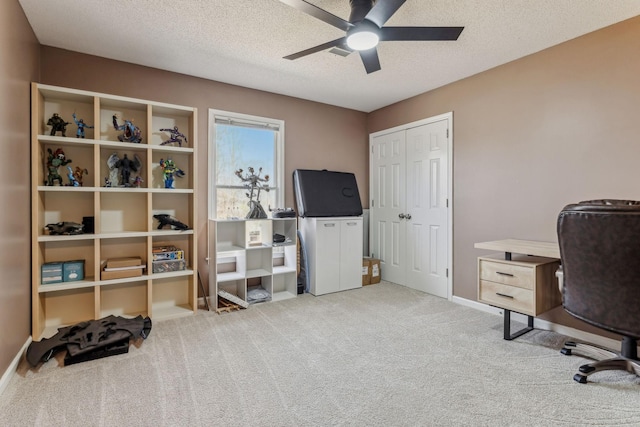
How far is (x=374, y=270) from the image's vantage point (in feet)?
14.3

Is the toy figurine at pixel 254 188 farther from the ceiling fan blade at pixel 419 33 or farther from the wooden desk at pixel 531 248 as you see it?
the wooden desk at pixel 531 248

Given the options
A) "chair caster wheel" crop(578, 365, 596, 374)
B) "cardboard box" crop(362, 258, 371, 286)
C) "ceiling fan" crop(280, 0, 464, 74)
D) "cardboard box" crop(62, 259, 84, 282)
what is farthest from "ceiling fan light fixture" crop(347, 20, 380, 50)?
"cardboard box" crop(62, 259, 84, 282)

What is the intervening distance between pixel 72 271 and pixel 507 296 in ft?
12.1

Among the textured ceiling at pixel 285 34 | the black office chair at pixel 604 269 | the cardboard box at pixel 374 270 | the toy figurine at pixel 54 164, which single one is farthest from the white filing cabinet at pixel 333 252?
the toy figurine at pixel 54 164

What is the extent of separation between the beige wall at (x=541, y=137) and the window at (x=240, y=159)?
2.03m

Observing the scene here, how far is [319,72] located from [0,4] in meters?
2.43

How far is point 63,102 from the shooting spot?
110 inches

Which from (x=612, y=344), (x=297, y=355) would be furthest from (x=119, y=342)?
(x=612, y=344)

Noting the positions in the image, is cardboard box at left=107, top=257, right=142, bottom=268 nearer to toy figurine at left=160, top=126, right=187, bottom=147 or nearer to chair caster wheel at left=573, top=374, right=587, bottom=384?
toy figurine at left=160, top=126, right=187, bottom=147

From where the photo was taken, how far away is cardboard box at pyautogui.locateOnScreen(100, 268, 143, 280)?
276 cm

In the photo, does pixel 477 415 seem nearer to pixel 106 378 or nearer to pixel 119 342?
pixel 106 378

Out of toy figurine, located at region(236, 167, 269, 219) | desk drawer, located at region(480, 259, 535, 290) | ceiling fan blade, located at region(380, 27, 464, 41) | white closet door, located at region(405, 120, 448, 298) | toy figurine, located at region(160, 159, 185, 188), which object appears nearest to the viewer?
ceiling fan blade, located at region(380, 27, 464, 41)

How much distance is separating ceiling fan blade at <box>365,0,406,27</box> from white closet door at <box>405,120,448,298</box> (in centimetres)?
205

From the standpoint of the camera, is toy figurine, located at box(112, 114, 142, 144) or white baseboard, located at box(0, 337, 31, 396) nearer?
white baseboard, located at box(0, 337, 31, 396)
